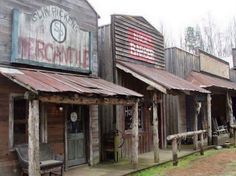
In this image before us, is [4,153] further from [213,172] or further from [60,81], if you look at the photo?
[213,172]

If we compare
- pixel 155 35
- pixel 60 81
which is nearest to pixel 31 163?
pixel 60 81

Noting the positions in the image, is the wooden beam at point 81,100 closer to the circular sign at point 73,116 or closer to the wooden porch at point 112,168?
the circular sign at point 73,116

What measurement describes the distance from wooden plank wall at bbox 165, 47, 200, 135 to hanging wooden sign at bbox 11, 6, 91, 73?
678 cm

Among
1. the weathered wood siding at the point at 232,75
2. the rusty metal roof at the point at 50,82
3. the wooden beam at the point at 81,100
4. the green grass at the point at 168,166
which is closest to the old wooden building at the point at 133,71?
the green grass at the point at 168,166

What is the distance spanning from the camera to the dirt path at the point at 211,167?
33.4 feet

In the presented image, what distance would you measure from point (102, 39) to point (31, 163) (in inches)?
263

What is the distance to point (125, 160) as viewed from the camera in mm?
12484

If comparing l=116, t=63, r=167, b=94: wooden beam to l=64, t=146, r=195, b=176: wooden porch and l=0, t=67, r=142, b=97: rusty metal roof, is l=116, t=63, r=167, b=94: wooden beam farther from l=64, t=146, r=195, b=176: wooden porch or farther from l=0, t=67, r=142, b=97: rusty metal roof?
l=64, t=146, r=195, b=176: wooden porch

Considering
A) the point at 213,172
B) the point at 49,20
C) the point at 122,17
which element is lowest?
the point at 213,172

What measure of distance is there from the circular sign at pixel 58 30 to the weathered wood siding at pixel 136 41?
8.74 ft

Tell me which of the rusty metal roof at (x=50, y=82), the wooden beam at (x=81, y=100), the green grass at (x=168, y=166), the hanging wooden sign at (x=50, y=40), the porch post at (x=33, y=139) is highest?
the hanging wooden sign at (x=50, y=40)

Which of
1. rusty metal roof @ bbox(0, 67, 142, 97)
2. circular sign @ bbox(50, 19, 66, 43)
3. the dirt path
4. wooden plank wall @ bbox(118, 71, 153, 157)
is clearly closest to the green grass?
the dirt path

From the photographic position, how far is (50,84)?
839 cm

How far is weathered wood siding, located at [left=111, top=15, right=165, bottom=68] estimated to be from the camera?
13219 mm
